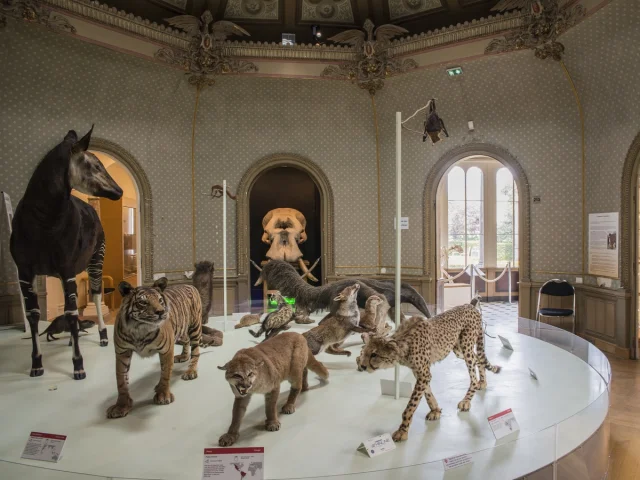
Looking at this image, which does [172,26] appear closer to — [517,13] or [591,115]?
[517,13]

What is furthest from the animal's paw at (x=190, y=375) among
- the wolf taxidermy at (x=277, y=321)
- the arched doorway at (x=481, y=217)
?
the arched doorway at (x=481, y=217)

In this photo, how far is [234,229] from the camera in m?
9.08

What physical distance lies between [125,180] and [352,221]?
609 cm

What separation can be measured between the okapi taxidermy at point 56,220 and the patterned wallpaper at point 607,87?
22.5ft

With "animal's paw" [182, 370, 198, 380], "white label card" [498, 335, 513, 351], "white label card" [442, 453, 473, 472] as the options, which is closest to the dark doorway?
"white label card" [498, 335, 513, 351]

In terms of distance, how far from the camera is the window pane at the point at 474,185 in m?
13.1

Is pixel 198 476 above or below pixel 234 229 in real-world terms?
below

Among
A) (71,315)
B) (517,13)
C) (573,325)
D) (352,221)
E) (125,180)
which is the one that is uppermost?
(517,13)

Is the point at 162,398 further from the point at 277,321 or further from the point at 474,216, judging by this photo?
the point at 474,216

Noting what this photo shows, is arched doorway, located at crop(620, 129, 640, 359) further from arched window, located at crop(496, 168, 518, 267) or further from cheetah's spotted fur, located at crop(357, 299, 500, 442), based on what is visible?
arched window, located at crop(496, 168, 518, 267)

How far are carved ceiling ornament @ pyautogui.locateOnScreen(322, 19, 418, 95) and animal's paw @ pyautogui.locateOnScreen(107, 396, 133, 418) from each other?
7.45 meters

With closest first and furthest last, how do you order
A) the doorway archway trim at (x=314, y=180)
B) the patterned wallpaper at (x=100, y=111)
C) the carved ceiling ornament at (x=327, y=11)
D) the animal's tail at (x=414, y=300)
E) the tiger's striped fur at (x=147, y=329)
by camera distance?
the tiger's striped fur at (x=147, y=329) < the animal's tail at (x=414, y=300) < the patterned wallpaper at (x=100, y=111) < the carved ceiling ornament at (x=327, y=11) < the doorway archway trim at (x=314, y=180)

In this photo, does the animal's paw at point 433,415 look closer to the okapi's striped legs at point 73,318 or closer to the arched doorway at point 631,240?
the okapi's striped legs at point 73,318

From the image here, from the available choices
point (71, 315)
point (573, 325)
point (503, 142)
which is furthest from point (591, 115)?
point (71, 315)
